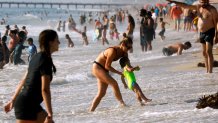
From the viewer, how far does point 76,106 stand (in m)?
10.3

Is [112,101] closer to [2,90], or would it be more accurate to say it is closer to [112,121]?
[112,121]

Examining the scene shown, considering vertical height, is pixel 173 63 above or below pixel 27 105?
below

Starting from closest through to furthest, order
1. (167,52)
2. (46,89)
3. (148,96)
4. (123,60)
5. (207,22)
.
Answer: (46,89)
(123,60)
(148,96)
(207,22)
(167,52)

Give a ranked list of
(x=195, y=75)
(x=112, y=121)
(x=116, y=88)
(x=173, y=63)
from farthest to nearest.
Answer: (x=173, y=63) < (x=195, y=75) < (x=116, y=88) < (x=112, y=121)

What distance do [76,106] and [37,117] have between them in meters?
4.50

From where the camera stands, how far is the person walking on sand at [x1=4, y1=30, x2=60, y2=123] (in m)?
5.66

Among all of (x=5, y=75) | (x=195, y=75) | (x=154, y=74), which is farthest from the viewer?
(x=5, y=75)

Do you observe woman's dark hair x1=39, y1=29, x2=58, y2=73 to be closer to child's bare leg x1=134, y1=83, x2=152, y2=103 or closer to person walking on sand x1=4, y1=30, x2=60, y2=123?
person walking on sand x1=4, y1=30, x2=60, y2=123

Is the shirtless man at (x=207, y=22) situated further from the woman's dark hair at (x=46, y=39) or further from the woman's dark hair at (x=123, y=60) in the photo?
the woman's dark hair at (x=46, y=39)

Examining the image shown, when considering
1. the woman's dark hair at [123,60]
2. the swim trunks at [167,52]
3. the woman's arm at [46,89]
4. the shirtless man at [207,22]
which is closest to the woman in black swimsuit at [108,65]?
the woman's dark hair at [123,60]

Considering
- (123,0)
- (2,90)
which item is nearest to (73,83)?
(2,90)

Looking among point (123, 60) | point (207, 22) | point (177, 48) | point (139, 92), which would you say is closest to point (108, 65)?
point (123, 60)

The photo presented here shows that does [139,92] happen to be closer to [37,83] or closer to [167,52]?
[37,83]

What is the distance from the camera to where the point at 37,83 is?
5.72 m
